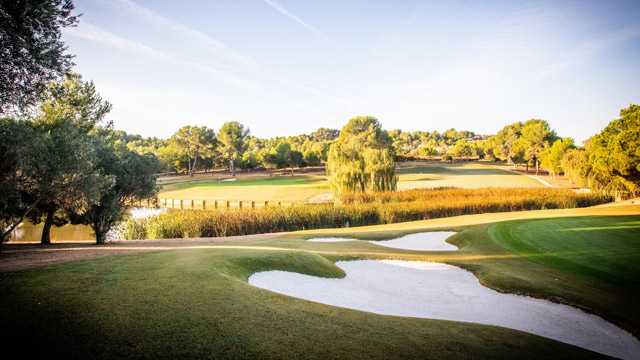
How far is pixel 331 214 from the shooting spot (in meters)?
22.0

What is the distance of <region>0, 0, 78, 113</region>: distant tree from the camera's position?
7.41 m

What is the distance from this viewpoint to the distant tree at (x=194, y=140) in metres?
74.9

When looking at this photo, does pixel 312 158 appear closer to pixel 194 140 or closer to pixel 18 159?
pixel 194 140

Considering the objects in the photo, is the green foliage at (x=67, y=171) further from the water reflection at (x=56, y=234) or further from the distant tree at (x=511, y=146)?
the distant tree at (x=511, y=146)

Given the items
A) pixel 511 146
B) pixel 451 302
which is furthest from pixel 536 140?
pixel 451 302

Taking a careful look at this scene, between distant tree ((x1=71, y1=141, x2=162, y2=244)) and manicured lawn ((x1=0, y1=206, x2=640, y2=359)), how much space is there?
685 cm

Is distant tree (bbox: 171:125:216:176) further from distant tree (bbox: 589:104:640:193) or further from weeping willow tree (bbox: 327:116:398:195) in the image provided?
distant tree (bbox: 589:104:640:193)

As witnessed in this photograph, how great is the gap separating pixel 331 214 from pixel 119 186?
43.5 feet

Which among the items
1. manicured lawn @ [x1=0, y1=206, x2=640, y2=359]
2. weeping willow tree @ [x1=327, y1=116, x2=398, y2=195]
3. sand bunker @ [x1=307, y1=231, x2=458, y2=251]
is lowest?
sand bunker @ [x1=307, y1=231, x2=458, y2=251]

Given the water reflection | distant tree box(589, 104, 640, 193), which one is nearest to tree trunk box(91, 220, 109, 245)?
the water reflection

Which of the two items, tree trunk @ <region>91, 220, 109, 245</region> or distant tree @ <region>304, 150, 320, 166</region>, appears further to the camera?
distant tree @ <region>304, 150, 320, 166</region>

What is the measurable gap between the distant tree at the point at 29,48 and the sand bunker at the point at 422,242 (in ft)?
37.9

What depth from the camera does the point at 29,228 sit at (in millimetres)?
23953

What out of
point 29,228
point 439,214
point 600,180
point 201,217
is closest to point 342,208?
point 439,214
